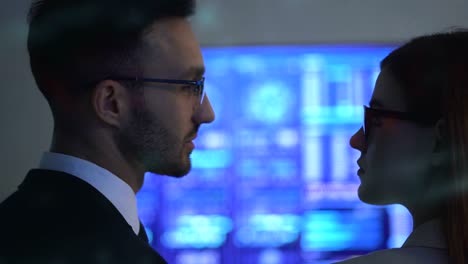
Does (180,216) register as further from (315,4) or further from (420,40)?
(420,40)

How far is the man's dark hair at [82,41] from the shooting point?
98 centimetres

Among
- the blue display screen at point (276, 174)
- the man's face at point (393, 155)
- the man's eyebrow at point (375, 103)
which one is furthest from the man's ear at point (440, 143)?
the blue display screen at point (276, 174)

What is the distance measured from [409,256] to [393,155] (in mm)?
181

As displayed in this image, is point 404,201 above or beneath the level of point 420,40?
beneath

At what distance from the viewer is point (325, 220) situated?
217 centimetres

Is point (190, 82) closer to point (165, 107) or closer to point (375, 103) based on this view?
point (165, 107)

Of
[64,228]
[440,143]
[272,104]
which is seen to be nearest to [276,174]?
[272,104]

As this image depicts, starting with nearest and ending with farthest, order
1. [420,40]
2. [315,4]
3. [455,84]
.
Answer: [455,84]
[420,40]
[315,4]

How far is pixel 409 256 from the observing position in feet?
3.10

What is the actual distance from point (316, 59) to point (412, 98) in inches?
50.9

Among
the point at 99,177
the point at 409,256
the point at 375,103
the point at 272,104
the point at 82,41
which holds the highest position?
the point at 272,104

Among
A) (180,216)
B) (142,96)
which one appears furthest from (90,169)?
(180,216)

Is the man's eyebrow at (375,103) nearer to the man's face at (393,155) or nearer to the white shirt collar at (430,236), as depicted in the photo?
the man's face at (393,155)

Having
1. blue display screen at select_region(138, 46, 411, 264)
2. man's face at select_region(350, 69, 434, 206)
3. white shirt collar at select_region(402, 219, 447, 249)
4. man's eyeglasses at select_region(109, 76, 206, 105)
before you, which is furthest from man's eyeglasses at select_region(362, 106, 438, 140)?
blue display screen at select_region(138, 46, 411, 264)
